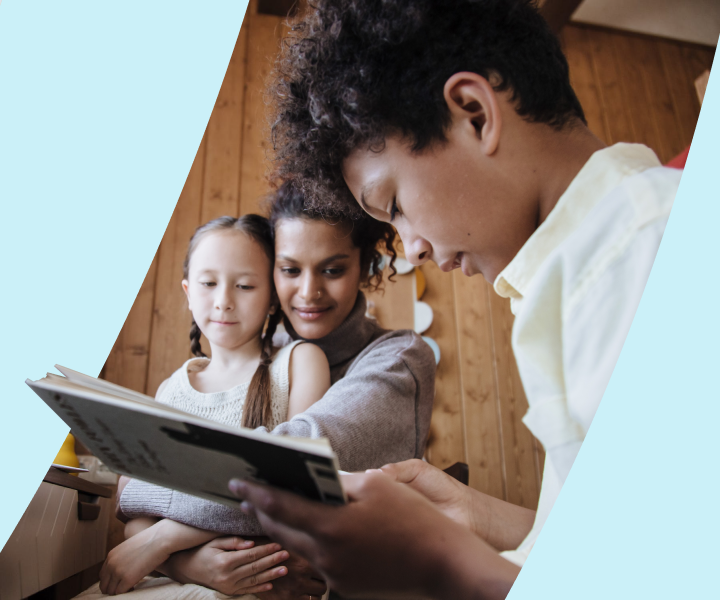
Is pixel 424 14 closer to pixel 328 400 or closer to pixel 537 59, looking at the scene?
pixel 537 59

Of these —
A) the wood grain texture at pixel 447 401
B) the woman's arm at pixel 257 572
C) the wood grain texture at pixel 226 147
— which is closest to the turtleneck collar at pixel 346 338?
the wood grain texture at pixel 447 401

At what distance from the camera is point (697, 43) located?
1.05ft

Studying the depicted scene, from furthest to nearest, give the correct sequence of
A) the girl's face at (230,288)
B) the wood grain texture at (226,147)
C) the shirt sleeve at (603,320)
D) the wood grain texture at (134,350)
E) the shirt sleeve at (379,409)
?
the wood grain texture at (226,147), the wood grain texture at (134,350), the girl's face at (230,288), the shirt sleeve at (379,409), the shirt sleeve at (603,320)

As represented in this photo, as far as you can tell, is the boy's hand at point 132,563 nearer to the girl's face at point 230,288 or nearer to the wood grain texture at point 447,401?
the girl's face at point 230,288

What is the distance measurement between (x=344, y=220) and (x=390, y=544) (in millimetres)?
390

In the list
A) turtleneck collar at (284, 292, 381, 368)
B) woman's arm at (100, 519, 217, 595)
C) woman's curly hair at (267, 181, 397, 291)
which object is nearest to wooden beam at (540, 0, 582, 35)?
woman's curly hair at (267, 181, 397, 291)

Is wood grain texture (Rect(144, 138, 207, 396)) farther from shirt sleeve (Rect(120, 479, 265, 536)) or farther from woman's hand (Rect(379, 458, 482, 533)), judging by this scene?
woman's hand (Rect(379, 458, 482, 533))

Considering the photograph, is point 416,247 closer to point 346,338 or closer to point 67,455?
point 346,338

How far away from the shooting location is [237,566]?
47cm

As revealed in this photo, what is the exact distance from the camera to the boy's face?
31 cm

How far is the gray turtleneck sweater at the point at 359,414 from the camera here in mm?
482

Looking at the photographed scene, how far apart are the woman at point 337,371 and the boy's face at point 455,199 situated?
18 cm

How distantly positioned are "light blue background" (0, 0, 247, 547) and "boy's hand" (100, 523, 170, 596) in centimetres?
10

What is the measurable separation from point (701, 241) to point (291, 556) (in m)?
0.40
